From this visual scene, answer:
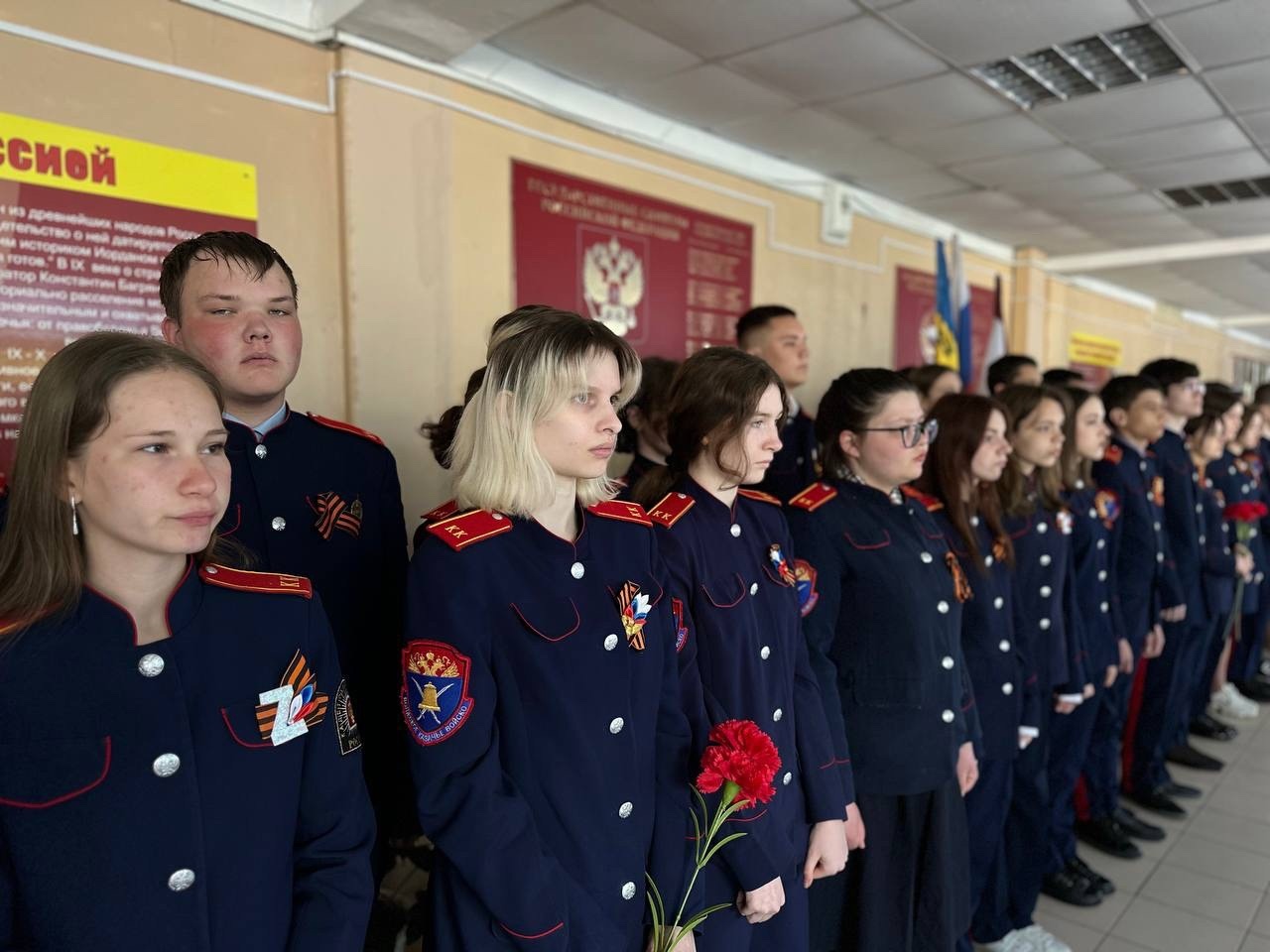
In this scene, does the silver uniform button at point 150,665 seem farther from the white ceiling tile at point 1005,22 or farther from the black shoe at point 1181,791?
the black shoe at point 1181,791

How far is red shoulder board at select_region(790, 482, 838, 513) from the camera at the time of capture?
6.50ft

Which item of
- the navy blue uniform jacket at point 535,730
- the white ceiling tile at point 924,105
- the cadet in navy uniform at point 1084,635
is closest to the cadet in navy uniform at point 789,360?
the cadet in navy uniform at point 1084,635

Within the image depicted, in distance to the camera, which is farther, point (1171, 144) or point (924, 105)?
point (1171, 144)

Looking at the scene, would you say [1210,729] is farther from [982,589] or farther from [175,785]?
[175,785]

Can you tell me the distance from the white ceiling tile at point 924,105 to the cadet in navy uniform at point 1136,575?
52.2 inches

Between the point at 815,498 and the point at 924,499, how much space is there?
45 cm

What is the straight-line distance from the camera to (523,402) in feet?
4.21

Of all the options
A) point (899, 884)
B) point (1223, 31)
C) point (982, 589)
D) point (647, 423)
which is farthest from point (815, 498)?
point (1223, 31)

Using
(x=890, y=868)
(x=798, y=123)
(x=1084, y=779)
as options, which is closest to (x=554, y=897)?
(x=890, y=868)

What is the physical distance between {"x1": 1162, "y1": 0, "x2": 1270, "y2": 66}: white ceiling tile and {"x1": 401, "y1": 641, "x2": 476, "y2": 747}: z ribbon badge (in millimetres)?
3175

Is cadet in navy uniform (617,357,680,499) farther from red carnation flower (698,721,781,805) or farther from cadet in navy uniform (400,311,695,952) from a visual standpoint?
red carnation flower (698,721,781,805)

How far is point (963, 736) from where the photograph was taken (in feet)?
6.84

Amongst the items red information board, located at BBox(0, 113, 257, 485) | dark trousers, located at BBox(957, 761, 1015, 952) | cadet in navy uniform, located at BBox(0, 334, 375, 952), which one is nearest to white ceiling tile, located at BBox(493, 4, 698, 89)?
red information board, located at BBox(0, 113, 257, 485)

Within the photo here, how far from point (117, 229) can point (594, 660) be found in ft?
5.65
